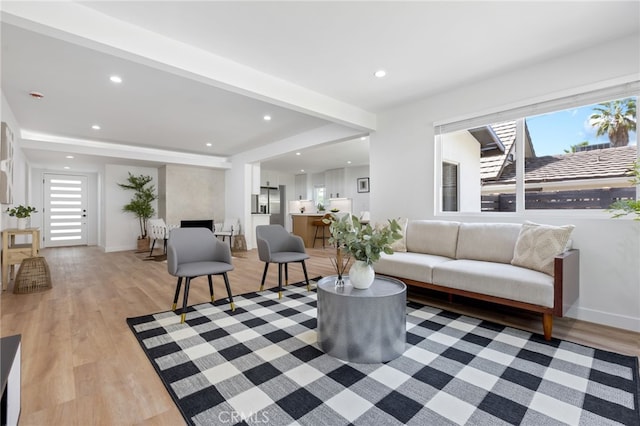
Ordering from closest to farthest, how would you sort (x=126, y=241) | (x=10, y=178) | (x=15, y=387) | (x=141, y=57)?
(x=15, y=387) → (x=141, y=57) → (x=10, y=178) → (x=126, y=241)

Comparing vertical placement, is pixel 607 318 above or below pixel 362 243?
below

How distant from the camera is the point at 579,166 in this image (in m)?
2.94

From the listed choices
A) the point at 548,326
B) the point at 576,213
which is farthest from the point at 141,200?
the point at 576,213

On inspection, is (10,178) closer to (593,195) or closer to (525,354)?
(525,354)

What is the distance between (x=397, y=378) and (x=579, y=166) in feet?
9.31

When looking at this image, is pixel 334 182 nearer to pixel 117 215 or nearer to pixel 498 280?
pixel 117 215

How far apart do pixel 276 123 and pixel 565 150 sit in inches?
156

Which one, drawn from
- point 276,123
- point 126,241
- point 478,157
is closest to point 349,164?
point 276,123

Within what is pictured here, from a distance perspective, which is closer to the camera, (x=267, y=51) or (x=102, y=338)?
(x=102, y=338)

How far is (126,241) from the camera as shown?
7684 mm

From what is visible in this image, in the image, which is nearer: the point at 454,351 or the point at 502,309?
the point at 454,351

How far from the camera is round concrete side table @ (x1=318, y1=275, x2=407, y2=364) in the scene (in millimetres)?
1967

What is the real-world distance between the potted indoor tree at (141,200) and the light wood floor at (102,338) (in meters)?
3.13

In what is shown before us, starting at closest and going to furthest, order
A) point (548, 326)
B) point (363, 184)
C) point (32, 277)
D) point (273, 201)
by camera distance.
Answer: point (548, 326), point (32, 277), point (363, 184), point (273, 201)
